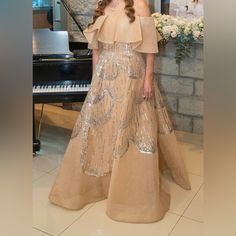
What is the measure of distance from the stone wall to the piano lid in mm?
778

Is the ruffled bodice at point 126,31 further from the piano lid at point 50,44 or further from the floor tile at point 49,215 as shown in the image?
the floor tile at point 49,215

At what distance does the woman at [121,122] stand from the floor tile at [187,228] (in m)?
0.11

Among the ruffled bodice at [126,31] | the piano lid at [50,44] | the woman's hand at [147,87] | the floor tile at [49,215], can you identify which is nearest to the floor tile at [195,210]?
the floor tile at [49,215]

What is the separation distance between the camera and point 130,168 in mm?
1700

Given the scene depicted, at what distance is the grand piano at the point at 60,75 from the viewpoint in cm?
233

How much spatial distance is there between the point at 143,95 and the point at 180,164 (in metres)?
0.58

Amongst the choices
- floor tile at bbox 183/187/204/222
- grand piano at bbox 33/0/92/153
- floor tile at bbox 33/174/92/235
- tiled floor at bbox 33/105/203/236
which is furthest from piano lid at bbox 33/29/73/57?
floor tile at bbox 183/187/204/222

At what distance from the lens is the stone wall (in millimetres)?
2761

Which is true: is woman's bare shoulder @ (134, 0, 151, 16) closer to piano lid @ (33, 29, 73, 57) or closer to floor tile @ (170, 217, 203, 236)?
piano lid @ (33, 29, 73, 57)

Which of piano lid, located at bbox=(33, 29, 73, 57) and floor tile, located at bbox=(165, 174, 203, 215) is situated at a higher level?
piano lid, located at bbox=(33, 29, 73, 57)

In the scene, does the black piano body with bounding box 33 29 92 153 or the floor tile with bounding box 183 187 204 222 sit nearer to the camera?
the floor tile with bounding box 183 187 204 222

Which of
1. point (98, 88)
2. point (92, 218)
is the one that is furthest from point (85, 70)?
point (92, 218)

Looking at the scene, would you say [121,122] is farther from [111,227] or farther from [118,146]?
[111,227]
